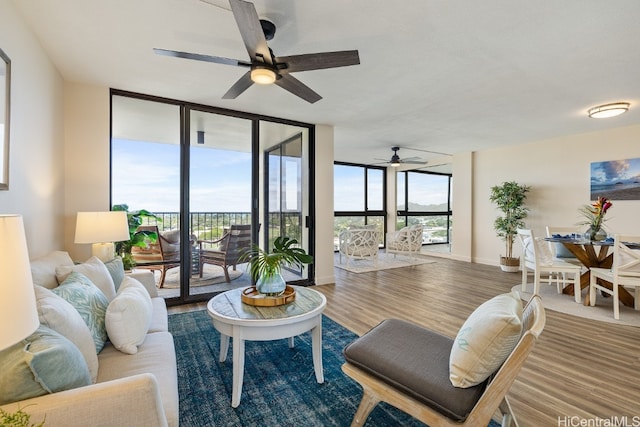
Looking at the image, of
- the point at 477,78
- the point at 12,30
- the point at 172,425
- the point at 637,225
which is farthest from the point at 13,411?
the point at 637,225

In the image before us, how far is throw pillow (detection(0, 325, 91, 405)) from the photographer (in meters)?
0.89

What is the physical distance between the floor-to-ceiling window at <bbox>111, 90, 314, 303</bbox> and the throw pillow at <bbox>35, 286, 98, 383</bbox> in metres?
2.56

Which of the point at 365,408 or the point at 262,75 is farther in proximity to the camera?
the point at 262,75

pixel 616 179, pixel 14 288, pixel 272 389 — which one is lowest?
pixel 272 389

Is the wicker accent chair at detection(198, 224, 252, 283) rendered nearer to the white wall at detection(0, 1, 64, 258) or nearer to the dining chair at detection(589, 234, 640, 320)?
the white wall at detection(0, 1, 64, 258)

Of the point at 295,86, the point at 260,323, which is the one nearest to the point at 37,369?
the point at 260,323

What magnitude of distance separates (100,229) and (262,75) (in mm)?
1997

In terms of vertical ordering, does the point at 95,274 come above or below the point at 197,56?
below

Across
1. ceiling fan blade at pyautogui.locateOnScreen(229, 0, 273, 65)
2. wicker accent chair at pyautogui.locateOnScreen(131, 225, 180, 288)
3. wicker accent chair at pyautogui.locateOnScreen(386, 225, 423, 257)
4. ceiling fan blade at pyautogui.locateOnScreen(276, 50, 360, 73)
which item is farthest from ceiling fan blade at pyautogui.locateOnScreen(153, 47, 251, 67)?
wicker accent chair at pyautogui.locateOnScreen(386, 225, 423, 257)

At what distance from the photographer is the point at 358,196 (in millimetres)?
8875

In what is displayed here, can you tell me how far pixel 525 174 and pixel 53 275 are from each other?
707cm

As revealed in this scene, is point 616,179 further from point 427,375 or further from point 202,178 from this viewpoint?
point 202,178

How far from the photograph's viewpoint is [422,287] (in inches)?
182

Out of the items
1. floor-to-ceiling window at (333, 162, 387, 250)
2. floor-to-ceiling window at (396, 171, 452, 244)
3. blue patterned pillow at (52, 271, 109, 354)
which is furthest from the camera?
floor-to-ceiling window at (396, 171, 452, 244)
